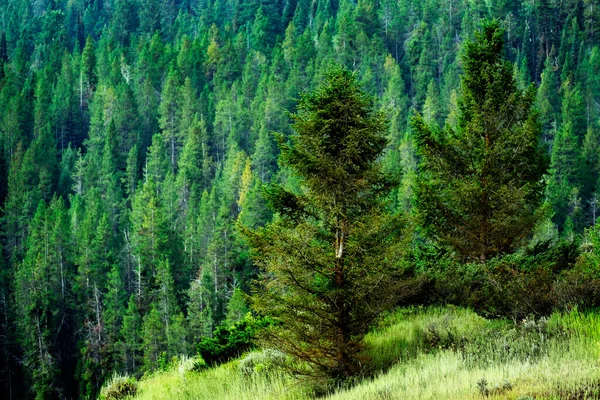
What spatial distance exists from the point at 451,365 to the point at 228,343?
672cm

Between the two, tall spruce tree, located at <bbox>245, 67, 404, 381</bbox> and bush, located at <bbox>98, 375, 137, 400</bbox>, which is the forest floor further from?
tall spruce tree, located at <bbox>245, 67, 404, 381</bbox>

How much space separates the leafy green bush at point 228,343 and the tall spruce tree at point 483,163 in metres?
5.10

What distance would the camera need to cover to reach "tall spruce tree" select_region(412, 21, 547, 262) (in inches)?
607

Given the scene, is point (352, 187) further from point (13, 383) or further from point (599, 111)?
point (599, 111)

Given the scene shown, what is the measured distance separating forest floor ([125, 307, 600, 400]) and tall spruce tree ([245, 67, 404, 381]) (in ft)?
2.58

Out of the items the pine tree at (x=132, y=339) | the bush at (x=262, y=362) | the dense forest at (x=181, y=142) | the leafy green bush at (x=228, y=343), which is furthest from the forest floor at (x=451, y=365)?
the pine tree at (x=132, y=339)

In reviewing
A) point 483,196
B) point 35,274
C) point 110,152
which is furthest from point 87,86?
point 483,196

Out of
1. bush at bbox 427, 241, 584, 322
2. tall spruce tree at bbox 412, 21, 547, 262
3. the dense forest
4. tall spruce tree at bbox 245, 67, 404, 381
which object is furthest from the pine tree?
tall spruce tree at bbox 245, 67, 404, 381

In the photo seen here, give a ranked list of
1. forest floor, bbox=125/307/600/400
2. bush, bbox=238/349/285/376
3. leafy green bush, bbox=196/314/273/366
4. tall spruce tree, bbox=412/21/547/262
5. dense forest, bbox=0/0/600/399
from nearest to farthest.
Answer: forest floor, bbox=125/307/600/400 < bush, bbox=238/349/285/376 < leafy green bush, bbox=196/314/273/366 < tall spruce tree, bbox=412/21/547/262 < dense forest, bbox=0/0/600/399

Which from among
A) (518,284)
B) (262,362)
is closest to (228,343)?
(262,362)

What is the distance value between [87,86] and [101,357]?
68752 millimetres

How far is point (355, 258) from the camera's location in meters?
10.4

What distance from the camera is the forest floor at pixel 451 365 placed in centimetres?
698

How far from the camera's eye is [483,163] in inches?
613
